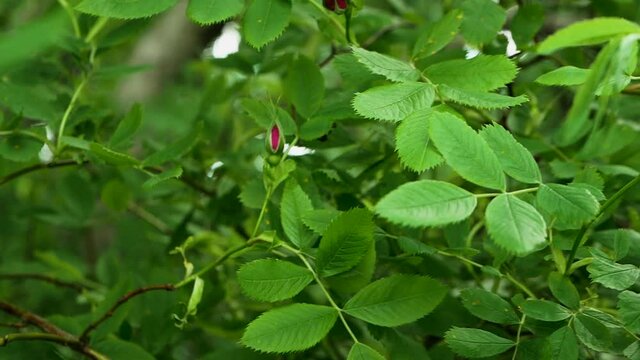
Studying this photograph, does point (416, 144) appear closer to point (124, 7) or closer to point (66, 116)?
point (124, 7)

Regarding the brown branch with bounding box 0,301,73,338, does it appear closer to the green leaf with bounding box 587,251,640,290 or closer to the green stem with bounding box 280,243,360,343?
the green stem with bounding box 280,243,360,343

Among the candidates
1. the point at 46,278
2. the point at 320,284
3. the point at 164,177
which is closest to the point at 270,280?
the point at 320,284

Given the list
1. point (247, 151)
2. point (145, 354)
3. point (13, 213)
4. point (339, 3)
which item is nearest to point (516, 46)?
point (339, 3)

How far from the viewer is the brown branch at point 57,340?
24.0 inches

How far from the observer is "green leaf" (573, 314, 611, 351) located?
53 cm

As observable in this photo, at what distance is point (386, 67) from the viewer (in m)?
0.56

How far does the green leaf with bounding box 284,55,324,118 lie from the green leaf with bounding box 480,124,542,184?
201 mm

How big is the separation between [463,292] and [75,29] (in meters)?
→ 0.47

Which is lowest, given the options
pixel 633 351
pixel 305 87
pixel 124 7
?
pixel 633 351

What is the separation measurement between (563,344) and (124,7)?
0.39 meters

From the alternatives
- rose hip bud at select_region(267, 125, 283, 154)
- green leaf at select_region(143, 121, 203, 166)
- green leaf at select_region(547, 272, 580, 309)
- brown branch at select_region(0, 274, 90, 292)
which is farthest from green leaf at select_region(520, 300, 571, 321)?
brown branch at select_region(0, 274, 90, 292)

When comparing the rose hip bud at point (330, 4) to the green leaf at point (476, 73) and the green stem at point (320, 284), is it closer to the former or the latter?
the green leaf at point (476, 73)

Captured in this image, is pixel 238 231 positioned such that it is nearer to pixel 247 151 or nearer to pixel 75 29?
pixel 247 151

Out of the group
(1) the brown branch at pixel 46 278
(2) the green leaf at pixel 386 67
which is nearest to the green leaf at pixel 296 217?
(2) the green leaf at pixel 386 67
